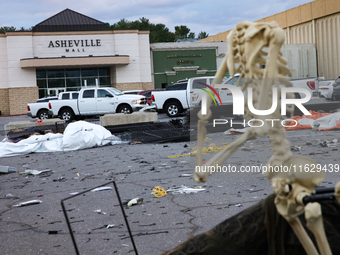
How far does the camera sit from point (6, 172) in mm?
8422

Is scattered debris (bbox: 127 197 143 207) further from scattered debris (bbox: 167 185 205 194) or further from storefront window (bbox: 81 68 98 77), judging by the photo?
storefront window (bbox: 81 68 98 77)

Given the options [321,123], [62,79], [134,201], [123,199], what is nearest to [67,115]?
[321,123]

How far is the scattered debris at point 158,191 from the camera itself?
576 centimetres

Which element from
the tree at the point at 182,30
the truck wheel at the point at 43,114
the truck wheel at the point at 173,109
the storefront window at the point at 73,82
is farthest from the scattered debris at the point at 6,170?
the tree at the point at 182,30

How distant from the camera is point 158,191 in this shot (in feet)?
19.3

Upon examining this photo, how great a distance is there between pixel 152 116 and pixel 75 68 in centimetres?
2488

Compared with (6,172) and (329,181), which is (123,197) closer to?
(329,181)

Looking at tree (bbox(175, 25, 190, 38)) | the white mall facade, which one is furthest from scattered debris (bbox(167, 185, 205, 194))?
tree (bbox(175, 25, 190, 38))

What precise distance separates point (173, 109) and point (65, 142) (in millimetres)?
10081

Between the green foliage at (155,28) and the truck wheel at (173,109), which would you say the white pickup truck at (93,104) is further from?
the green foliage at (155,28)

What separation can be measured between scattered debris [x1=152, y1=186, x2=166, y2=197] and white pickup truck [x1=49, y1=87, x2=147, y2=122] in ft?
53.3

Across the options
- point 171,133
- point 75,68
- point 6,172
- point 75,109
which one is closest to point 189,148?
point 171,133

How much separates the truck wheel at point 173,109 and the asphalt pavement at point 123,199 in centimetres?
1094

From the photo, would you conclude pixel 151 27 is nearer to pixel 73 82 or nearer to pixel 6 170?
pixel 73 82
